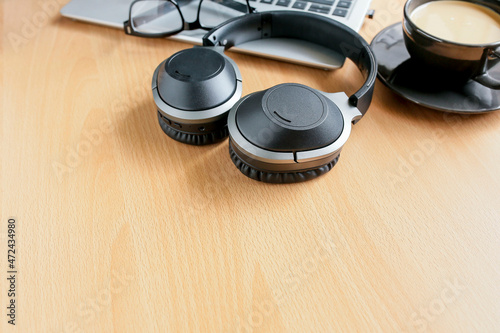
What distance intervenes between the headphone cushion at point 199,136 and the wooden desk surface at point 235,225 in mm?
10

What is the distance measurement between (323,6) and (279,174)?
35cm

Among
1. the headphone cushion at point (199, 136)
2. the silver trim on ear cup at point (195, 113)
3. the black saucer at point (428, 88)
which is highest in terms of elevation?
the silver trim on ear cup at point (195, 113)

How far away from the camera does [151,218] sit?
A: 410 mm

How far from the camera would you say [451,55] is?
1.47ft

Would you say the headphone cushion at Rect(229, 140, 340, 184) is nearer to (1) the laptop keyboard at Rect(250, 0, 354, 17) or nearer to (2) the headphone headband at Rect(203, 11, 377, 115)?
(2) the headphone headband at Rect(203, 11, 377, 115)

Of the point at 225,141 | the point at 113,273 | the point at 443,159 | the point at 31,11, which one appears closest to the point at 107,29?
the point at 31,11

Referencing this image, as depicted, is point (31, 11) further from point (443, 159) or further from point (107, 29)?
point (443, 159)

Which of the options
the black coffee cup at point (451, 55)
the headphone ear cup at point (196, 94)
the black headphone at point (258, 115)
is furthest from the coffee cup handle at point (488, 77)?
the headphone ear cup at point (196, 94)

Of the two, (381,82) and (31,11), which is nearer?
(381,82)

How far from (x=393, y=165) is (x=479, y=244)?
12cm

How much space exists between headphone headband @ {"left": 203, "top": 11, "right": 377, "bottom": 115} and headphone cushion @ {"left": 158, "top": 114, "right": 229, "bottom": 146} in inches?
5.2

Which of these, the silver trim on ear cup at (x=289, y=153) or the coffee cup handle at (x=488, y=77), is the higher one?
the coffee cup handle at (x=488, y=77)

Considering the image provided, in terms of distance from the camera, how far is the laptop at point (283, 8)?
0.56 meters

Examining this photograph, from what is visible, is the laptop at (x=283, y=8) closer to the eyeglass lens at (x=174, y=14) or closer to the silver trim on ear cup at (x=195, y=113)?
the eyeglass lens at (x=174, y=14)
